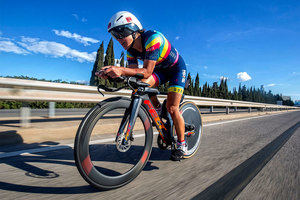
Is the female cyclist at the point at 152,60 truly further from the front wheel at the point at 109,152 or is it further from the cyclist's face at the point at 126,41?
the front wheel at the point at 109,152

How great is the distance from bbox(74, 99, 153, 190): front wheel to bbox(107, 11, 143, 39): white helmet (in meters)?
0.84

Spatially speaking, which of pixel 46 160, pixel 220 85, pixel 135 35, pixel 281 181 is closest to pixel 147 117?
pixel 135 35

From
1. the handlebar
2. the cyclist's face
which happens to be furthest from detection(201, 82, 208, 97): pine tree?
the handlebar

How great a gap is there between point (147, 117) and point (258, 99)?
437ft

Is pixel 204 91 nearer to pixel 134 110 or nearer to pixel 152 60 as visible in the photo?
pixel 152 60

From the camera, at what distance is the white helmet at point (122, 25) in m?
2.02

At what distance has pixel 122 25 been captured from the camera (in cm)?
202

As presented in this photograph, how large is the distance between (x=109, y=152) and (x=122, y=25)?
4.72 ft

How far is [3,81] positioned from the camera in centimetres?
271

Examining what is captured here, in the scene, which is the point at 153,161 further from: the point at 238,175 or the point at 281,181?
the point at 281,181

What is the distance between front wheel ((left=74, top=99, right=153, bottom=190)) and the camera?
1.42m

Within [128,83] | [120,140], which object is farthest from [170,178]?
[128,83]

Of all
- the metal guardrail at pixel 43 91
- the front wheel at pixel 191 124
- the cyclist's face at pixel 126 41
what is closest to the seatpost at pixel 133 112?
the cyclist's face at pixel 126 41

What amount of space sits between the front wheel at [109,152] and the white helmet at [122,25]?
0.84 m
